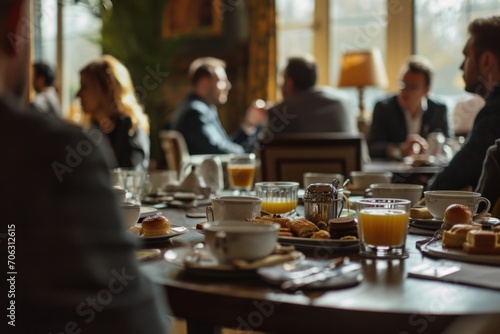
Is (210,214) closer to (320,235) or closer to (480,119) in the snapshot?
(320,235)

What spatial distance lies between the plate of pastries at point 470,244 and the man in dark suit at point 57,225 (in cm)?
70

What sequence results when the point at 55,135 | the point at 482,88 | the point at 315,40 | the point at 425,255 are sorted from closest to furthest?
the point at 55,135, the point at 425,255, the point at 482,88, the point at 315,40

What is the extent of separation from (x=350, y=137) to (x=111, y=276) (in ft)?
9.40

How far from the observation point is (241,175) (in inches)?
99.7

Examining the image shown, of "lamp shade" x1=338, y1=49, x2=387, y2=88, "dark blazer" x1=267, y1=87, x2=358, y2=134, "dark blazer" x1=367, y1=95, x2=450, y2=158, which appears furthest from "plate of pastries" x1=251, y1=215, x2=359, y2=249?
"lamp shade" x1=338, y1=49, x2=387, y2=88

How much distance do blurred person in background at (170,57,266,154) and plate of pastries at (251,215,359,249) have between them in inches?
147

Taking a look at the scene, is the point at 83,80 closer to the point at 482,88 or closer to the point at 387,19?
the point at 482,88

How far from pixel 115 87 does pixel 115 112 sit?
5.3 inches

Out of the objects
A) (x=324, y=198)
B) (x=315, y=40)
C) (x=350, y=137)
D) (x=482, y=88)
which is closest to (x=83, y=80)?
(x=350, y=137)

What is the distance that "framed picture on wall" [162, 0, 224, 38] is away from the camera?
22.8 feet

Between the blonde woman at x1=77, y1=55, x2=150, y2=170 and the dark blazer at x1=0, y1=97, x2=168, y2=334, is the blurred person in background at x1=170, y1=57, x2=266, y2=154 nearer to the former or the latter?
the blonde woman at x1=77, y1=55, x2=150, y2=170

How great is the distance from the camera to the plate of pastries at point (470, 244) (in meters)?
1.27

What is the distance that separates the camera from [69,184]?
74cm

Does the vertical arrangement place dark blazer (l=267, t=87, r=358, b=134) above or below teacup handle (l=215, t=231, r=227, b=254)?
above
